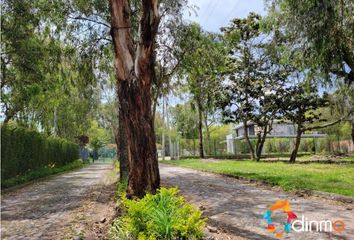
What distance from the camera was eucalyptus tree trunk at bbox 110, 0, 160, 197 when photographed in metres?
8.76

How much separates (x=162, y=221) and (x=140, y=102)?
158 inches

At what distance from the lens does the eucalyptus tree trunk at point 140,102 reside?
876 cm

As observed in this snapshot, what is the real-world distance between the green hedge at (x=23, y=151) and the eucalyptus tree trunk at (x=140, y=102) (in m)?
11.0

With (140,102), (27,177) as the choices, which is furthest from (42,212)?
(27,177)

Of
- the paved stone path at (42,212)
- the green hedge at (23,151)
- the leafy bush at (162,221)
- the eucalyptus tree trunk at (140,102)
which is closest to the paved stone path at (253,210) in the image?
the leafy bush at (162,221)

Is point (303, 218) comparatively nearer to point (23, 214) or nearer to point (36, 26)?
point (23, 214)

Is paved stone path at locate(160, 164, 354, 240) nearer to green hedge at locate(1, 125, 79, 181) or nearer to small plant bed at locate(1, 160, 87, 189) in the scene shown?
small plant bed at locate(1, 160, 87, 189)

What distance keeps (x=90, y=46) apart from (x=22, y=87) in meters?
3.01

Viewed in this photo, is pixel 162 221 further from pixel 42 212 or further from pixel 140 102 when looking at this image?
pixel 42 212

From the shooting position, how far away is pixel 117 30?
922 centimetres

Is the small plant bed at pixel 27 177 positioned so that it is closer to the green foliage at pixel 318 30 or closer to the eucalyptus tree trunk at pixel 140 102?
the eucalyptus tree trunk at pixel 140 102

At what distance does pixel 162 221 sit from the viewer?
525 centimetres

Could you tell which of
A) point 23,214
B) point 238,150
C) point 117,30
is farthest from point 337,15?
point 238,150

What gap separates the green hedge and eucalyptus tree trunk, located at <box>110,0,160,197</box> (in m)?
11.0
